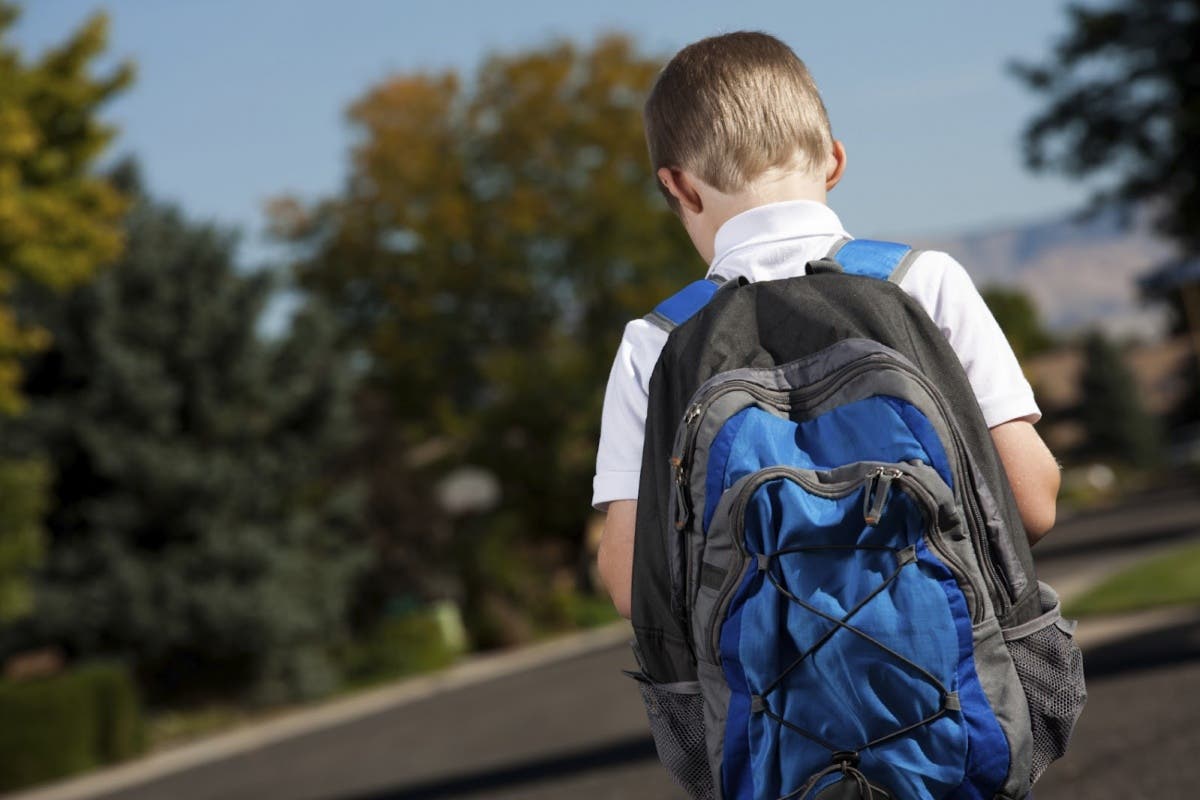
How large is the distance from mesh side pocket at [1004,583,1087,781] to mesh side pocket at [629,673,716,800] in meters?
0.44

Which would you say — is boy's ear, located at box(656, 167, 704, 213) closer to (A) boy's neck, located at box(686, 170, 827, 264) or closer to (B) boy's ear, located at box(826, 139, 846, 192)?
(A) boy's neck, located at box(686, 170, 827, 264)

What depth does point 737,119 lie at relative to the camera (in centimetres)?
216

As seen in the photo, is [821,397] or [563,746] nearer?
[821,397]

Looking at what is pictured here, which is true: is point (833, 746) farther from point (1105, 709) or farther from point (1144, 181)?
point (1144, 181)

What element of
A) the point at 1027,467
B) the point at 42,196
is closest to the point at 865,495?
the point at 1027,467

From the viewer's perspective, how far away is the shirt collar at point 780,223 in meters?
2.22

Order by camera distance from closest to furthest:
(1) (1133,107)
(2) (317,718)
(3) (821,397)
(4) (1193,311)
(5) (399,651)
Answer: (3) (821,397) < (1) (1133,107) < (2) (317,718) < (5) (399,651) < (4) (1193,311)

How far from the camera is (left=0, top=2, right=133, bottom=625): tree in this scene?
41.3 feet

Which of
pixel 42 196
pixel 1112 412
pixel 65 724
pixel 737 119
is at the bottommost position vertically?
pixel 1112 412

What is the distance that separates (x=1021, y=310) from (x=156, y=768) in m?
94.5

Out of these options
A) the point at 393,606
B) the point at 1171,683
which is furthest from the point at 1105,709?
the point at 393,606

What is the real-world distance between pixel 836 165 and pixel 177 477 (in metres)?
19.0

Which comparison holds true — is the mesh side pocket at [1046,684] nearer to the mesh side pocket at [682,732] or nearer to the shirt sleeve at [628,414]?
the mesh side pocket at [682,732]

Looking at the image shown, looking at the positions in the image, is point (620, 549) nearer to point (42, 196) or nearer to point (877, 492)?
point (877, 492)
